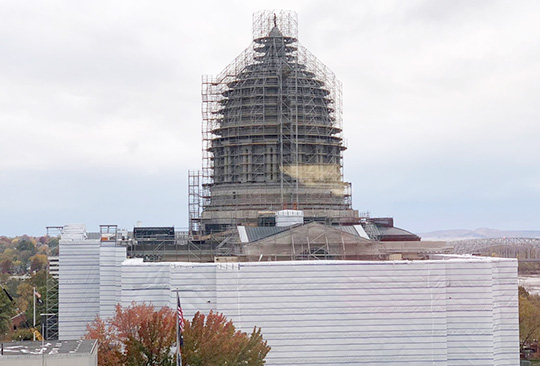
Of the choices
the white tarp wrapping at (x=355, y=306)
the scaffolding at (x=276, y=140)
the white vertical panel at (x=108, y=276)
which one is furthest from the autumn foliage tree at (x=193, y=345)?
the scaffolding at (x=276, y=140)

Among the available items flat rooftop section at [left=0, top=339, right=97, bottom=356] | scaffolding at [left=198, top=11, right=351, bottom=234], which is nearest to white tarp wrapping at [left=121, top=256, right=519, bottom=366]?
flat rooftop section at [left=0, top=339, right=97, bottom=356]

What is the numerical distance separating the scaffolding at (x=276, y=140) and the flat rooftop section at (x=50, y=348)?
33785mm

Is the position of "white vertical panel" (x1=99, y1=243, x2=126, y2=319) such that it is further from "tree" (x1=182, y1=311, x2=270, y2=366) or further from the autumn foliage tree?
"tree" (x1=182, y1=311, x2=270, y2=366)

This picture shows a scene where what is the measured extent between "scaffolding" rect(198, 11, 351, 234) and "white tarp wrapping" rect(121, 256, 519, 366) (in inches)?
1038

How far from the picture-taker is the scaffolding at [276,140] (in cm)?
6656

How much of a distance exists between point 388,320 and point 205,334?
37.7ft

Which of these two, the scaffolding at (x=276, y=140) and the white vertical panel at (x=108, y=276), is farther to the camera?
Result: the scaffolding at (x=276, y=140)

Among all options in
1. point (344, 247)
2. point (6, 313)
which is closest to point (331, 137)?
point (344, 247)

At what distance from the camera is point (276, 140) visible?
2650 inches

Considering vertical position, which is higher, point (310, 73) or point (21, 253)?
point (310, 73)

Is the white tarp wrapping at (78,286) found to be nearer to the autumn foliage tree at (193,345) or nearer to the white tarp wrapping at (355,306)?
the white tarp wrapping at (355,306)

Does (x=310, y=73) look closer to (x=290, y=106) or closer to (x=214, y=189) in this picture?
(x=290, y=106)

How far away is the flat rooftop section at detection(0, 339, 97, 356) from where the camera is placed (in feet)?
93.0

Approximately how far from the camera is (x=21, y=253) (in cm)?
19412
